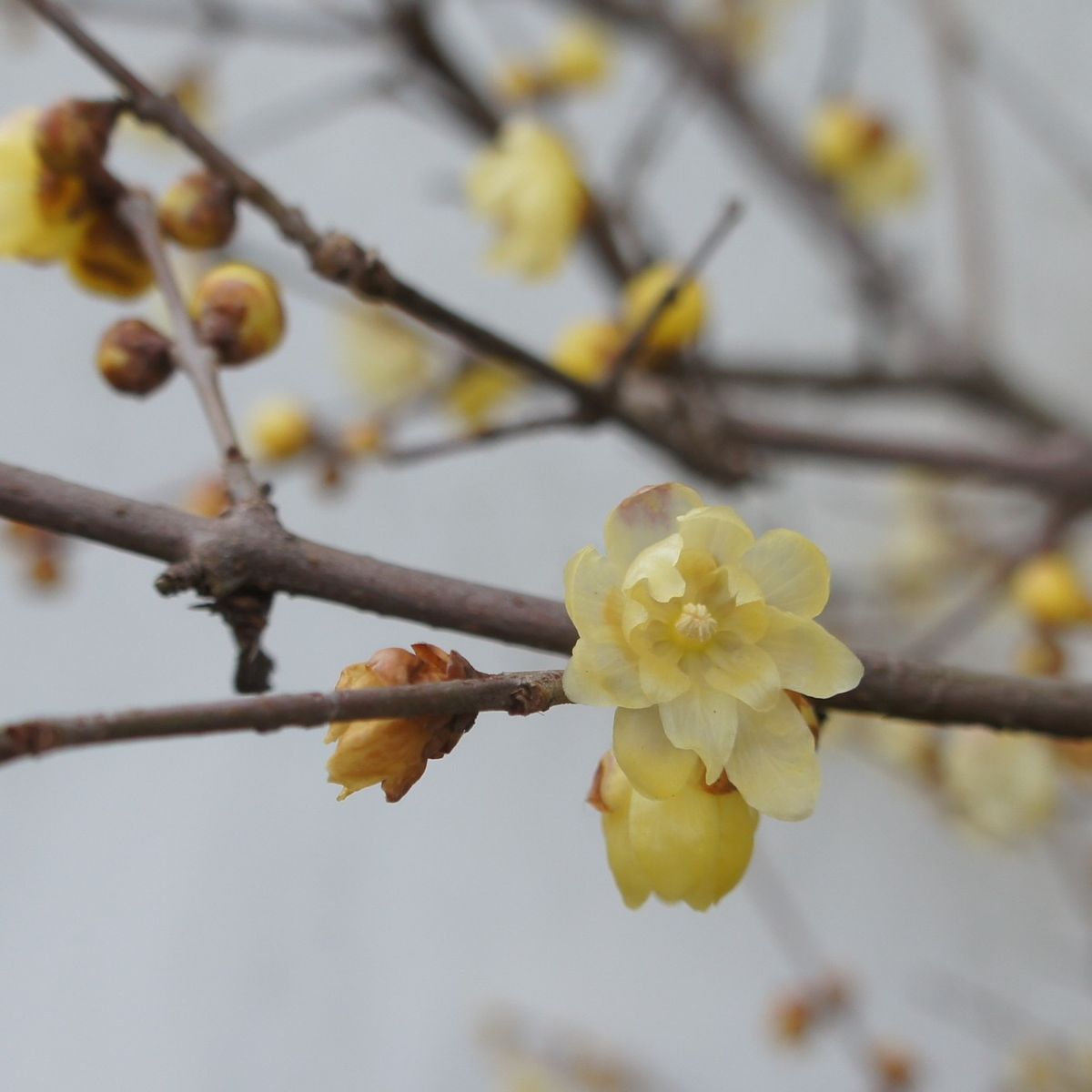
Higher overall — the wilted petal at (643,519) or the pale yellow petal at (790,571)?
the wilted petal at (643,519)

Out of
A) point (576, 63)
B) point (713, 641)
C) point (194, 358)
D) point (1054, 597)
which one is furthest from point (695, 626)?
point (576, 63)

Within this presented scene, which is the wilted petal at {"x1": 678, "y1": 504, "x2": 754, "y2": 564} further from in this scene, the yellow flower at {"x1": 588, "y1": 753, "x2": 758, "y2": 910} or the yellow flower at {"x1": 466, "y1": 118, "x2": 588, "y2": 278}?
the yellow flower at {"x1": 466, "y1": 118, "x2": 588, "y2": 278}

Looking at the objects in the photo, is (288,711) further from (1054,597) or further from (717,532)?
(1054,597)

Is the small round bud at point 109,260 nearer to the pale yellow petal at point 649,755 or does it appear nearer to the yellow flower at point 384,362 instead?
the pale yellow petal at point 649,755

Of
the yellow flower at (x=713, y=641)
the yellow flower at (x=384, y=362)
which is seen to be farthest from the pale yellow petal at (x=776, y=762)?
the yellow flower at (x=384, y=362)

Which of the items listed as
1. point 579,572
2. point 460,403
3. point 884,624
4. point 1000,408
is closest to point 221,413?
point 579,572

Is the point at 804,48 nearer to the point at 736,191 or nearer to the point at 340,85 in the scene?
the point at 736,191

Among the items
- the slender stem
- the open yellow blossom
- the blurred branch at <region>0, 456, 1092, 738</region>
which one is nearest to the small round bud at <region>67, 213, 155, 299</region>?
the slender stem
